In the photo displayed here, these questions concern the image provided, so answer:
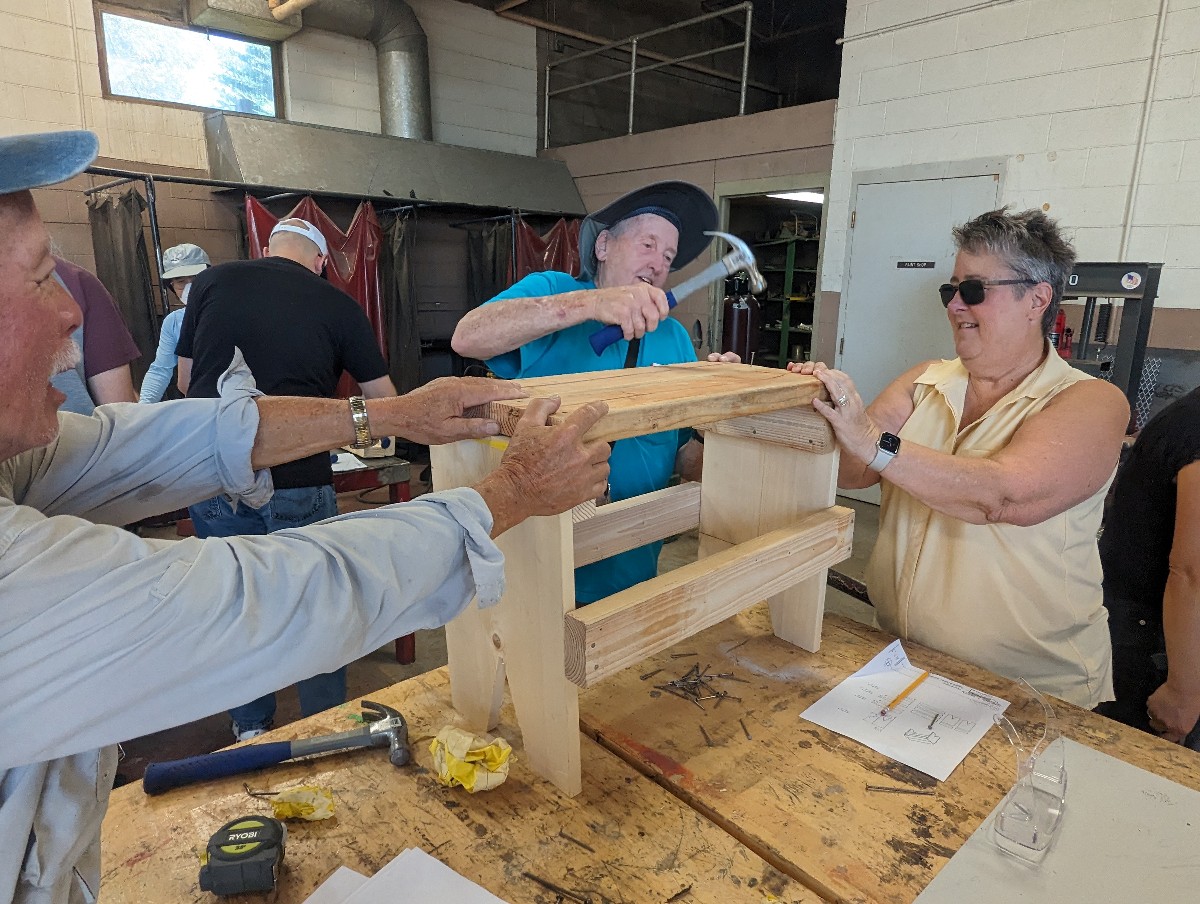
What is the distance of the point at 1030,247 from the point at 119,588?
A: 5.75ft

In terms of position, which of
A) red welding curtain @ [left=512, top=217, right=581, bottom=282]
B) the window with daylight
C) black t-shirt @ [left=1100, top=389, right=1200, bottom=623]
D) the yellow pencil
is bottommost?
Answer: the yellow pencil

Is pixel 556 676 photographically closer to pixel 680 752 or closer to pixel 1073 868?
pixel 680 752

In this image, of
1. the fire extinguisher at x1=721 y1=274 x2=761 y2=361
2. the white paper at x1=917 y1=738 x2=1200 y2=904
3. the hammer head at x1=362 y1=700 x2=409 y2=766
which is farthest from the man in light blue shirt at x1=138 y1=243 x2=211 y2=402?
the fire extinguisher at x1=721 y1=274 x2=761 y2=361

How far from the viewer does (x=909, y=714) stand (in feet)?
3.98

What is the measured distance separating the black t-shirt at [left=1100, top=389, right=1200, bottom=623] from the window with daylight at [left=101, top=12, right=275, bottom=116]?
6.71 meters

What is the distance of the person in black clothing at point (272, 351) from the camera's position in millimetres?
2369

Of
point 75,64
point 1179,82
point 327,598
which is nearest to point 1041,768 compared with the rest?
point 327,598

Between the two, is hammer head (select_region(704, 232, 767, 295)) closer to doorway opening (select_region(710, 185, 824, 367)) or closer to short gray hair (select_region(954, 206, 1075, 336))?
short gray hair (select_region(954, 206, 1075, 336))

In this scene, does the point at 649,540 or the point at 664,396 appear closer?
the point at 664,396

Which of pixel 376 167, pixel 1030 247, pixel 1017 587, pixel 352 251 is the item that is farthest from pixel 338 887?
pixel 376 167

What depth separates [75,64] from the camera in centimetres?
508

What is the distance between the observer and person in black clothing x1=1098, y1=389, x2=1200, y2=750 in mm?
1559

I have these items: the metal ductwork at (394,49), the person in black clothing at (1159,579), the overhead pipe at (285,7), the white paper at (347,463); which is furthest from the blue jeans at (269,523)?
the metal ductwork at (394,49)

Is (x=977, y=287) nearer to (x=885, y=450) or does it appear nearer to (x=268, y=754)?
(x=885, y=450)
